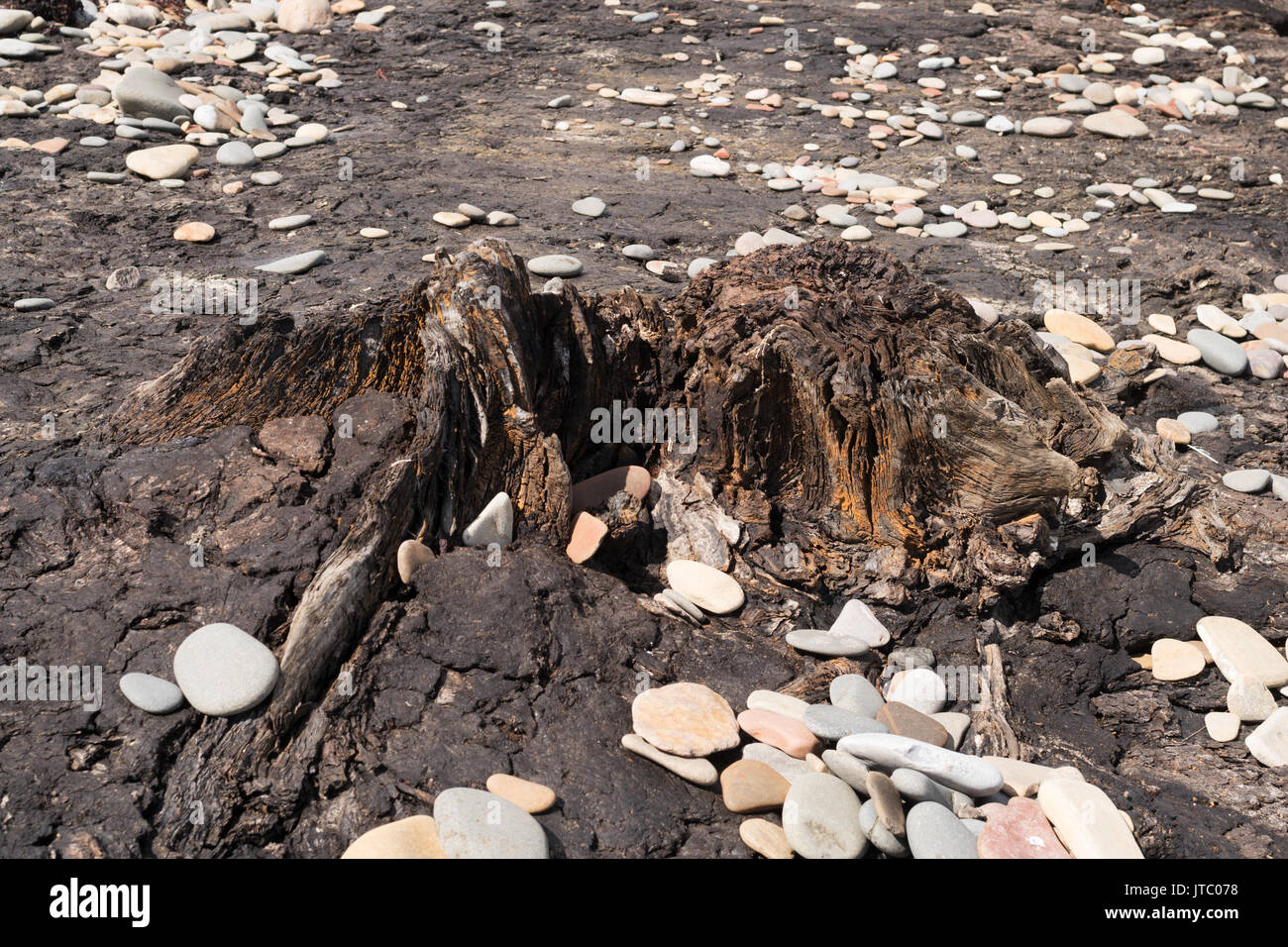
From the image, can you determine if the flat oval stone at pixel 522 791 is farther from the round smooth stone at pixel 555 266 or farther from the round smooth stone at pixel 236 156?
→ the round smooth stone at pixel 236 156

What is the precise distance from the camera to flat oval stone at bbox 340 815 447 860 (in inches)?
81.4

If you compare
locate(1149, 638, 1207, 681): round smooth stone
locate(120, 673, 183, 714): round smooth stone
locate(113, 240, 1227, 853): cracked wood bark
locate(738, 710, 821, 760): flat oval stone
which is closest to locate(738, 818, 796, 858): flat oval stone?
locate(738, 710, 821, 760): flat oval stone

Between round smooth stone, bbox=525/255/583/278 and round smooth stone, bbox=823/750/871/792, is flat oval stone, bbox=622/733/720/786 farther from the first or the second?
round smooth stone, bbox=525/255/583/278

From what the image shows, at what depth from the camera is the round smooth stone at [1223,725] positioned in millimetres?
2852

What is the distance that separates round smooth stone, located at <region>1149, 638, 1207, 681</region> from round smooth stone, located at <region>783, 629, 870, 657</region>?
0.98 meters

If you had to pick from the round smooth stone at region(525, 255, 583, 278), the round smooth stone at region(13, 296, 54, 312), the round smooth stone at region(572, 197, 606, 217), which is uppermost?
the round smooth stone at region(572, 197, 606, 217)

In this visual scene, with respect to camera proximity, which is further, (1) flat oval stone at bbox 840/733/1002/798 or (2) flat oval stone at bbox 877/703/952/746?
(2) flat oval stone at bbox 877/703/952/746

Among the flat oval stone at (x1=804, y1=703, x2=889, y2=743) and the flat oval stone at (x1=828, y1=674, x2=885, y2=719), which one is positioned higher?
the flat oval stone at (x1=804, y1=703, x2=889, y2=743)

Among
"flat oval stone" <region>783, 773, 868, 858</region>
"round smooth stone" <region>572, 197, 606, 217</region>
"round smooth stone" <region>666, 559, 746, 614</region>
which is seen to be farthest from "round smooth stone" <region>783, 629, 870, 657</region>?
"round smooth stone" <region>572, 197, 606, 217</region>

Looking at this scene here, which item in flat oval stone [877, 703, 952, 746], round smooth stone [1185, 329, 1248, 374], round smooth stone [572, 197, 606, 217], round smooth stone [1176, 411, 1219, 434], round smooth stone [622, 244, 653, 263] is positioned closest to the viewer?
flat oval stone [877, 703, 952, 746]

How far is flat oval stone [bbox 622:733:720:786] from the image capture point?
7.79 ft

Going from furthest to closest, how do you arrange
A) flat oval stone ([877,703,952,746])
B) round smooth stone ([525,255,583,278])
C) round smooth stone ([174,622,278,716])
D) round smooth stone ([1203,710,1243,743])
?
round smooth stone ([525,255,583,278]) → round smooth stone ([1203,710,1243,743]) → flat oval stone ([877,703,952,746]) → round smooth stone ([174,622,278,716])

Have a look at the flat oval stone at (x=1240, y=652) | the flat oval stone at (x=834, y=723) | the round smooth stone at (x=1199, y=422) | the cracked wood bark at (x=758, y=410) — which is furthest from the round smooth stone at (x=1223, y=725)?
the round smooth stone at (x=1199, y=422)
